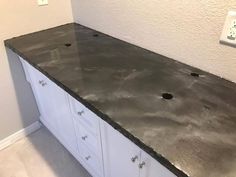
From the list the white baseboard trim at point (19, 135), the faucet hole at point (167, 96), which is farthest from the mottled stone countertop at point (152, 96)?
the white baseboard trim at point (19, 135)

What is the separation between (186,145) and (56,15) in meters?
1.36

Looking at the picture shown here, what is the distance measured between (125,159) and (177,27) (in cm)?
67

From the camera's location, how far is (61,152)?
1.73 meters

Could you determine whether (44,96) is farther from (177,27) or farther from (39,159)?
(177,27)

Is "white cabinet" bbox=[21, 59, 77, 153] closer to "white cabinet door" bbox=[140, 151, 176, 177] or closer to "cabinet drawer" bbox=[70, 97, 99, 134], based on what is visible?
"cabinet drawer" bbox=[70, 97, 99, 134]

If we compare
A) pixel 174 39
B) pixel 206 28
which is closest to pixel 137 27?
pixel 174 39

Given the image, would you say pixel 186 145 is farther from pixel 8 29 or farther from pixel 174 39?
pixel 8 29

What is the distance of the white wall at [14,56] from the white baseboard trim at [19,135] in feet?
0.12

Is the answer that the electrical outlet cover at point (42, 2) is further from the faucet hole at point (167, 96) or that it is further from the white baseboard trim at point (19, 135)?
the faucet hole at point (167, 96)

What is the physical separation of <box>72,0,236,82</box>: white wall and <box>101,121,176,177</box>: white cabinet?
20.1 inches

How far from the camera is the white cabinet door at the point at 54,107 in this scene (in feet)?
4.35

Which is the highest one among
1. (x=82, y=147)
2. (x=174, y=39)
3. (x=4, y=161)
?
(x=174, y=39)

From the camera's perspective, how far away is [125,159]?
99 centimetres

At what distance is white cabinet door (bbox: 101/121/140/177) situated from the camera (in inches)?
36.1
